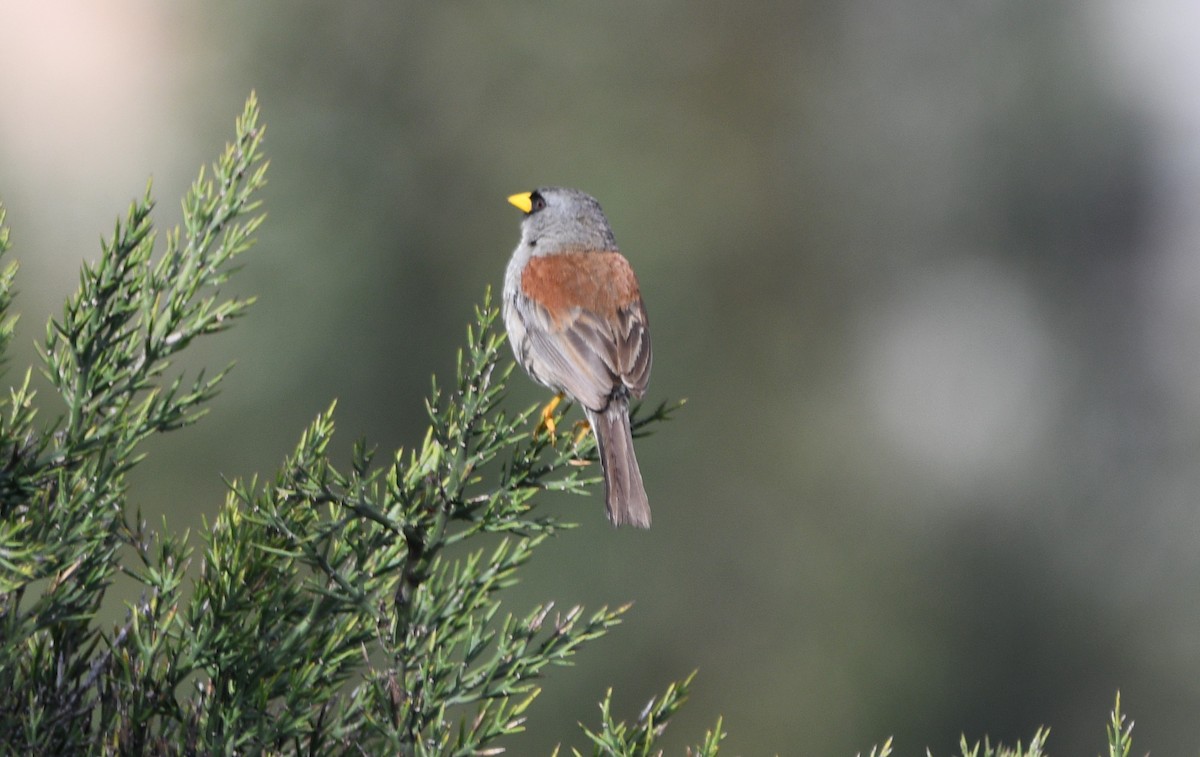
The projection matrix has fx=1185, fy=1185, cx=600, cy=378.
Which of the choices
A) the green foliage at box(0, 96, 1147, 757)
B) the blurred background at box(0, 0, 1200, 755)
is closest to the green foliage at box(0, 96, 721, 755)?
the green foliage at box(0, 96, 1147, 757)

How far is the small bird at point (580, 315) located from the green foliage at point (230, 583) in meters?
1.38

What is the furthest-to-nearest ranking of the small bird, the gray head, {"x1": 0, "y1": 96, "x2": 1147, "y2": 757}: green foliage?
the gray head < the small bird < {"x1": 0, "y1": 96, "x2": 1147, "y2": 757}: green foliage

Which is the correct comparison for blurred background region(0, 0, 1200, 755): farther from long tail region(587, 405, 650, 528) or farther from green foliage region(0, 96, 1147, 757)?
green foliage region(0, 96, 1147, 757)

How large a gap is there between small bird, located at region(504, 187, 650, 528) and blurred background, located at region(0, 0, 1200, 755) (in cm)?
562

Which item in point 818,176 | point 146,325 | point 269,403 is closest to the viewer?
point 146,325

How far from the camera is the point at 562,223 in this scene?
5.41 meters

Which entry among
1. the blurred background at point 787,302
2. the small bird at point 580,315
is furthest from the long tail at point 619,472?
the blurred background at point 787,302

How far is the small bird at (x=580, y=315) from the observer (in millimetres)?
4148

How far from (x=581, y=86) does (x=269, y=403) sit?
6.47m

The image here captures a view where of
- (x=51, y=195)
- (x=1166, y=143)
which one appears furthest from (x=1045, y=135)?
(x=51, y=195)

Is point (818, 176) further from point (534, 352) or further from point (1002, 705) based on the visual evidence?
point (534, 352)

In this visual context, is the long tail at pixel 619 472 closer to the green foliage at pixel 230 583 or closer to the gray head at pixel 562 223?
the green foliage at pixel 230 583

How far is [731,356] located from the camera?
14586 mm

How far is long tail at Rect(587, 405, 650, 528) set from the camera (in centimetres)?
341
